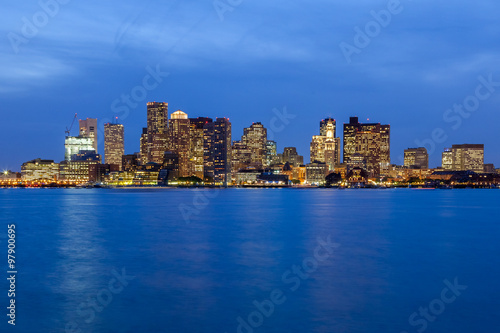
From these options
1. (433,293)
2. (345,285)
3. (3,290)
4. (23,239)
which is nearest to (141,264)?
(3,290)

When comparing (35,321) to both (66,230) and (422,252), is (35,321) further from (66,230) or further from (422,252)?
(66,230)

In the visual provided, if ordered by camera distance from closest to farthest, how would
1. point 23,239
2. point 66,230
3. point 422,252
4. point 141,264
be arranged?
point 141,264 < point 422,252 < point 23,239 < point 66,230

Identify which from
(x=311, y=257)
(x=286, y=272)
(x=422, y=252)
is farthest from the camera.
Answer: (x=422, y=252)

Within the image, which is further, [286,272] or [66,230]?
[66,230]

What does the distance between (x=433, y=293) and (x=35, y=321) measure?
19.3m

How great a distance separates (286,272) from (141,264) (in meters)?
10.2

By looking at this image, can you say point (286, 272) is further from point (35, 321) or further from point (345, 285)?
point (35, 321)

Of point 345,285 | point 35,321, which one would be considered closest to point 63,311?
point 35,321

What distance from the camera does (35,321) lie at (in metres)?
21.9

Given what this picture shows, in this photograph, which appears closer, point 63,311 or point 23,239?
point 63,311

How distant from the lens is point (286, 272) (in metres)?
32.5

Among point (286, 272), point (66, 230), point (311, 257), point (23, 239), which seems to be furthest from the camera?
point (66, 230)

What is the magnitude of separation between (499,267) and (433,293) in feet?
34.3

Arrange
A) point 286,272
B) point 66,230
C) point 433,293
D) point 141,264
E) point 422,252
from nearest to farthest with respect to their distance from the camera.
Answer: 1. point 433,293
2. point 286,272
3. point 141,264
4. point 422,252
5. point 66,230
